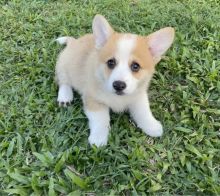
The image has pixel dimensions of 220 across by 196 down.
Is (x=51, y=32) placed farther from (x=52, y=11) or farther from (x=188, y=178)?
(x=188, y=178)

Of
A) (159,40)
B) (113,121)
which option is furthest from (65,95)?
(159,40)

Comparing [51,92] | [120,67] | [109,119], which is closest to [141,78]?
[120,67]

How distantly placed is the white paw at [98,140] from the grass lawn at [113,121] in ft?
0.21

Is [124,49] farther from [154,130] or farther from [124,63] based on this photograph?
[154,130]

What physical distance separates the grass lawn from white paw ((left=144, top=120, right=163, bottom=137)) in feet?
0.17

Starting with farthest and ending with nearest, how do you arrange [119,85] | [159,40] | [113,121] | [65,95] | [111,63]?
[65,95]
[113,121]
[159,40]
[111,63]
[119,85]

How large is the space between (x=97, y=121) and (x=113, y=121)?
293 mm

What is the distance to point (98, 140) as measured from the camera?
13.3 ft

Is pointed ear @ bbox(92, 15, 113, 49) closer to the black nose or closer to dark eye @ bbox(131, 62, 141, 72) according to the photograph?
dark eye @ bbox(131, 62, 141, 72)

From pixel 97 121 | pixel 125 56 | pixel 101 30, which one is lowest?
pixel 97 121

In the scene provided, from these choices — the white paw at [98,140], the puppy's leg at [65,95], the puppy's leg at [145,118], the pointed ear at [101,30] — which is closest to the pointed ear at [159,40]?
the pointed ear at [101,30]

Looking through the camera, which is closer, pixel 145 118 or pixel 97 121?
pixel 97 121

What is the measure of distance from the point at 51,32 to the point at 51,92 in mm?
1287

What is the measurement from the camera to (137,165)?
387cm
